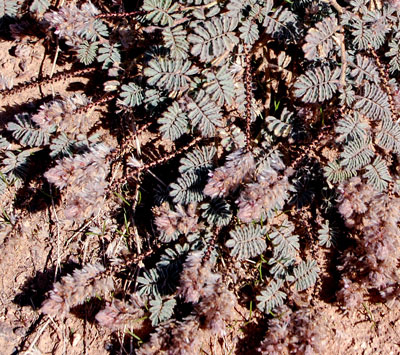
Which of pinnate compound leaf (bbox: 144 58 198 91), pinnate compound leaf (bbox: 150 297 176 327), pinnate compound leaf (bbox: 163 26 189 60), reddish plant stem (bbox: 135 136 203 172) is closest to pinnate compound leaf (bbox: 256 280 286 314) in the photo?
pinnate compound leaf (bbox: 150 297 176 327)

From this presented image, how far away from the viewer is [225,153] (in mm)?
3320

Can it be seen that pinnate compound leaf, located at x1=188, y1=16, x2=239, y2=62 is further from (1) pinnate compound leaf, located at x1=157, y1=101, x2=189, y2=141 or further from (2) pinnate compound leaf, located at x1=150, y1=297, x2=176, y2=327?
(2) pinnate compound leaf, located at x1=150, y1=297, x2=176, y2=327

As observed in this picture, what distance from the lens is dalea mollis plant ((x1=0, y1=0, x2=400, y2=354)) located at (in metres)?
2.93

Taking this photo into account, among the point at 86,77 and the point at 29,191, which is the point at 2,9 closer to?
the point at 86,77

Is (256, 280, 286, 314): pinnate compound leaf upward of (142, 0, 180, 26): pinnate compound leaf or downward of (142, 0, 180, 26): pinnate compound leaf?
downward

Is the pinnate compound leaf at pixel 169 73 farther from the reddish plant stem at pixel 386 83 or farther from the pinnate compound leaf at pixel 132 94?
the reddish plant stem at pixel 386 83

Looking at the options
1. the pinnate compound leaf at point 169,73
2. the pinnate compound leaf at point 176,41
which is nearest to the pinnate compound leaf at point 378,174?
the pinnate compound leaf at point 169,73

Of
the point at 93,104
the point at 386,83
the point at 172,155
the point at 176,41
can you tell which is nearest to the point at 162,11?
the point at 176,41

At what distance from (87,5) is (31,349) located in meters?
2.42

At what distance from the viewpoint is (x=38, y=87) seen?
362 centimetres

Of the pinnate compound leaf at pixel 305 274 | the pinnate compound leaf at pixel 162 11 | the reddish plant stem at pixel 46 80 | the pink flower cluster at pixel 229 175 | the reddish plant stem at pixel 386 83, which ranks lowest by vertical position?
the pinnate compound leaf at pixel 305 274

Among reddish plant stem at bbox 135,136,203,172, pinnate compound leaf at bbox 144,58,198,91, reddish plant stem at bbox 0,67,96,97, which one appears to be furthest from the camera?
reddish plant stem at bbox 0,67,96,97

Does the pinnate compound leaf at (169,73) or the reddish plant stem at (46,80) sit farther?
the reddish plant stem at (46,80)

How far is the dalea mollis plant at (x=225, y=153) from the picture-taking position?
2.93 meters
